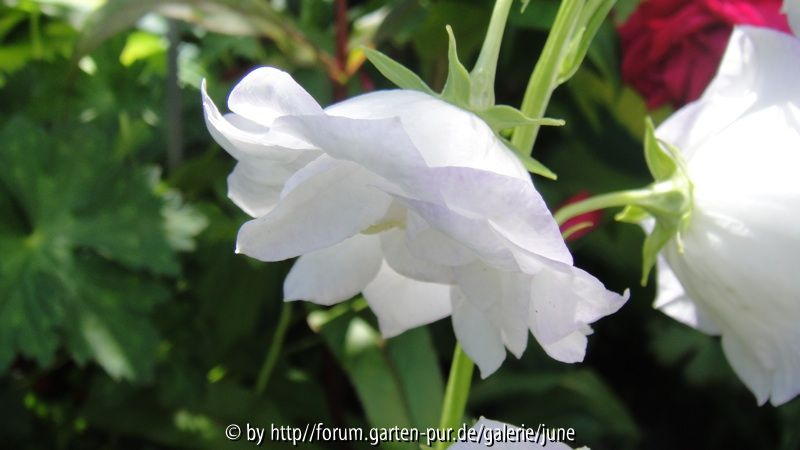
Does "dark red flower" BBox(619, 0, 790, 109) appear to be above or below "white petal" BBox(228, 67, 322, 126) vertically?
below

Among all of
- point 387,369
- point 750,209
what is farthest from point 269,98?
point 387,369

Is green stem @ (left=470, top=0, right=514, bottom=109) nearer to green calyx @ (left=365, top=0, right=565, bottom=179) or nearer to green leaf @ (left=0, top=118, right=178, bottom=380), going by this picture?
green calyx @ (left=365, top=0, right=565, bottom=179)

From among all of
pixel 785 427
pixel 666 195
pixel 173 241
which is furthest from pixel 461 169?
pixel 785 427

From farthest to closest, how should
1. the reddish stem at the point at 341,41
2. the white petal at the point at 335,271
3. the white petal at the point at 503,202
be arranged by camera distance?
the reddish stem at the point at 341,41 < the white petal at the point at 335,271 < the white petal at the point at 503,202

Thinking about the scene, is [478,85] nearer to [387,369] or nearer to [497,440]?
[497,440]

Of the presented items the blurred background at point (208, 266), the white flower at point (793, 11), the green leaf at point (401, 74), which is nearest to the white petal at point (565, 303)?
the green leaf at point (401, 74)

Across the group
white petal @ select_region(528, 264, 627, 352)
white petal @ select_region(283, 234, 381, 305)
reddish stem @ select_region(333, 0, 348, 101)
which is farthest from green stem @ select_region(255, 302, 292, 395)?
white petal @ select_region(528, 264, 627, 352)

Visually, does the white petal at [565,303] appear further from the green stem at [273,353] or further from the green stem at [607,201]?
the green stem at [273,353]
